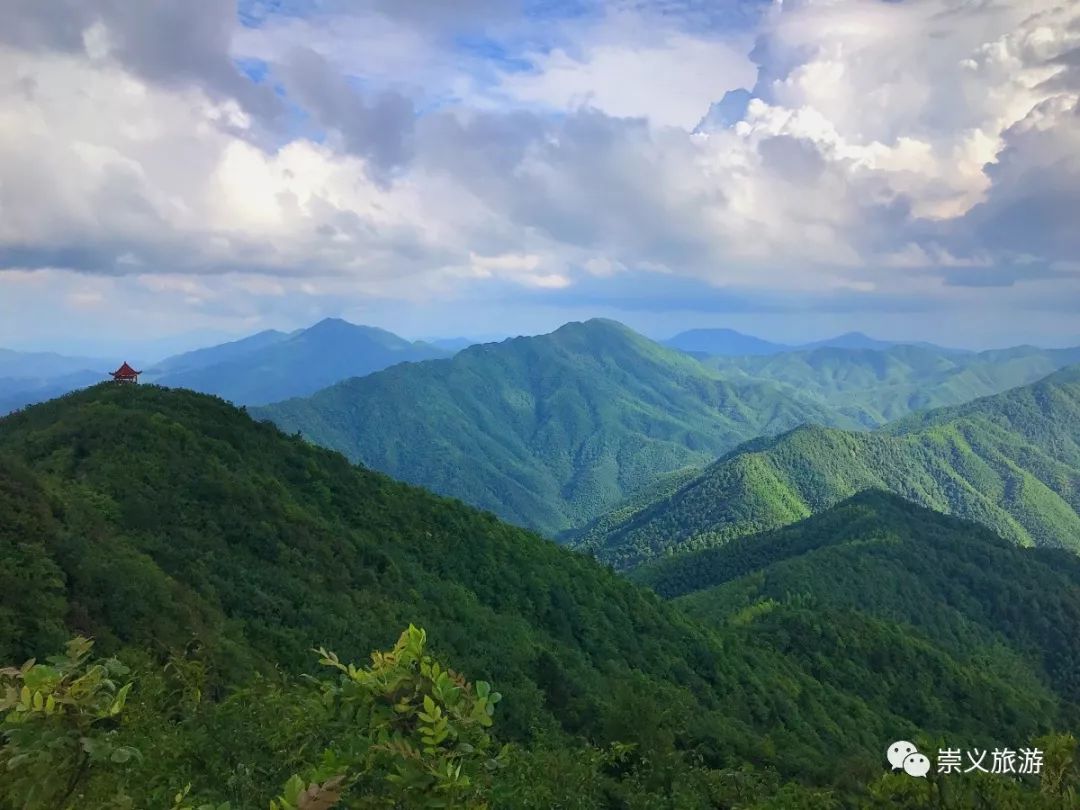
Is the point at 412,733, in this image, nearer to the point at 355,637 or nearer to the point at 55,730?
the point at 55,730

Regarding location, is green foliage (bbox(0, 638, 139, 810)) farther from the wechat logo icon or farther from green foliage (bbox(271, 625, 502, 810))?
the wechat logo icon

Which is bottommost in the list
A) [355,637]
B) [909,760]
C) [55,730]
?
[355,637]

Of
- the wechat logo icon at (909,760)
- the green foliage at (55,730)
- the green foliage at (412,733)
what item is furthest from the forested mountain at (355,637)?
the green foliage at (412,733)

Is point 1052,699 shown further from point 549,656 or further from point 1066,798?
point 1066,798

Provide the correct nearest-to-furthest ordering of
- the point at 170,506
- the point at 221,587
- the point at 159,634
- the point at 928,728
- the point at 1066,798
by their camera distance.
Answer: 1. the point at 1066,798
2. the point at 159,634
3. the point at 221,587
4. the point at 170,506
5. the point at 928,728

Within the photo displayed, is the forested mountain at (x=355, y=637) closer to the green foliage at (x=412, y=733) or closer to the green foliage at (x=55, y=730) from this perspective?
the green foliage at (x=55, y=730)

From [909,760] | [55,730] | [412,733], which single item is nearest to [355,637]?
[909,760]

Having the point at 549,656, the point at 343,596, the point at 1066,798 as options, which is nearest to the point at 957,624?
the point at 549,656
